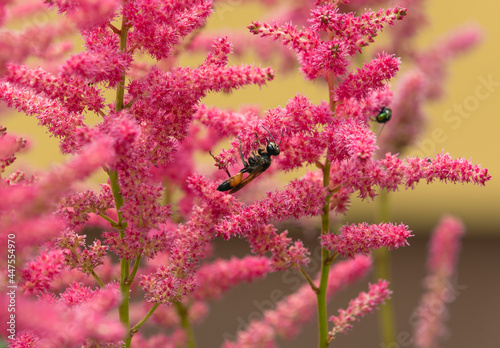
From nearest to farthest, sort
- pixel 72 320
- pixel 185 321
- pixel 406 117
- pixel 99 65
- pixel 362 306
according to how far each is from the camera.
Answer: pixel 72 320, pixel 99 65, pixel 362 306, pixel 185 321, pixel 406 117

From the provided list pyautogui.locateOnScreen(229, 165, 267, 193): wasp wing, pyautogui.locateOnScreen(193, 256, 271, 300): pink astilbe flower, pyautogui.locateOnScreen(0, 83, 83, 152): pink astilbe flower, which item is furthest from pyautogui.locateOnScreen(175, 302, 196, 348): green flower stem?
pyautogui.locateOnScreen(0, 83, 83, 152): pink astilbe flower

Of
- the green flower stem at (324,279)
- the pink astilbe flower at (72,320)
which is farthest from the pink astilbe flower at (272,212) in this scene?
the pink astilbe flower at (72,320)

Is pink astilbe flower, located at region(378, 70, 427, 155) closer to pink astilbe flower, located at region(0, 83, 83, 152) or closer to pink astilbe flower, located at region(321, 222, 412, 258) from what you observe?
pink astilbe flower, located at region(321, 222, 412, 258)

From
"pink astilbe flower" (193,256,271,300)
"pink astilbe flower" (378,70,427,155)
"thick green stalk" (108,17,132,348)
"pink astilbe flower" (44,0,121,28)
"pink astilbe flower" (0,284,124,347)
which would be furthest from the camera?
"pink astilbe flower" (378,70,427,155)

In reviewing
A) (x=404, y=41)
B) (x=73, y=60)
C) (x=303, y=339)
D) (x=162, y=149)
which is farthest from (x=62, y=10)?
(x=303, y=339)

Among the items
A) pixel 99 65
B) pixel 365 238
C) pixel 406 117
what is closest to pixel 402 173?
pixel 365 238

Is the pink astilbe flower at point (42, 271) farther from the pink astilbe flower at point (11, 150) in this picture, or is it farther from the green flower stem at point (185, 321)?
the green flower stem at point (185, 321)

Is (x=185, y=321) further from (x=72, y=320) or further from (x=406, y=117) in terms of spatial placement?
(x=406, y=117)
